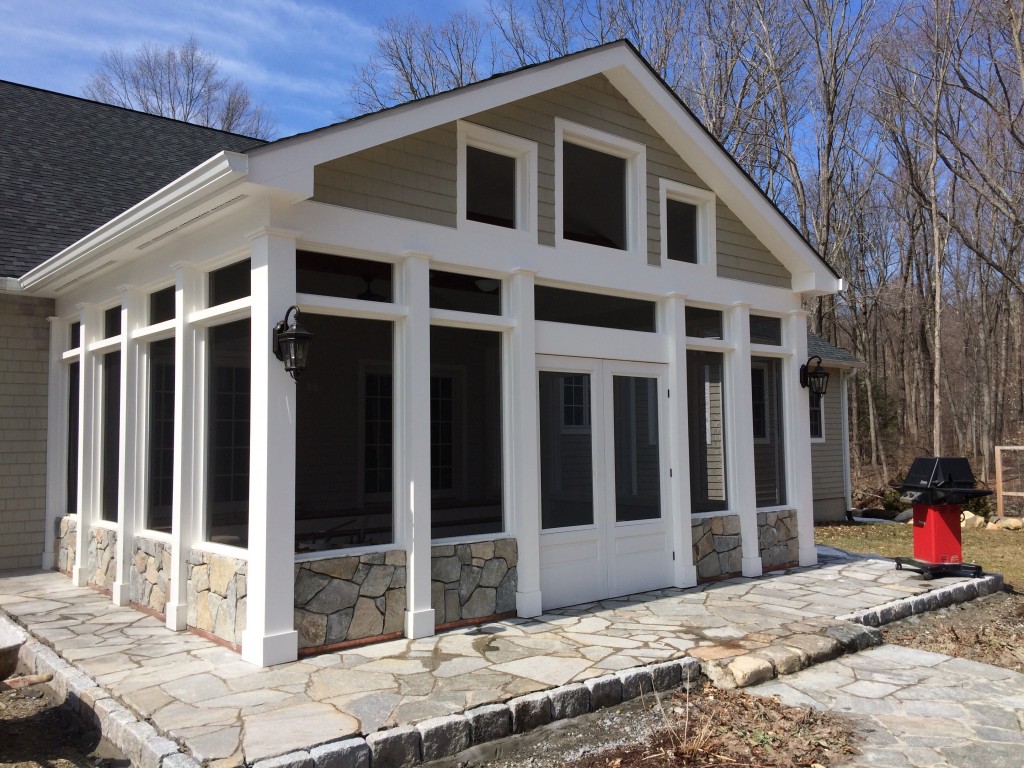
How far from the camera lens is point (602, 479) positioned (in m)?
7.23

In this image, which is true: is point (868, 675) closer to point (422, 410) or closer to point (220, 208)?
point (422, 410)

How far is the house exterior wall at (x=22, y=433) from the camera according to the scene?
8336mm

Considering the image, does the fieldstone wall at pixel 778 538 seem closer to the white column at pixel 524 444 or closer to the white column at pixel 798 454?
the white column at pixel 798 454

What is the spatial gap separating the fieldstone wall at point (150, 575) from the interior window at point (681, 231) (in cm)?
550

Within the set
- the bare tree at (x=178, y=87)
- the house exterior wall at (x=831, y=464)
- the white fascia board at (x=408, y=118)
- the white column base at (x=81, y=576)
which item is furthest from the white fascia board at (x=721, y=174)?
the bare tree at (x=178, y=87)

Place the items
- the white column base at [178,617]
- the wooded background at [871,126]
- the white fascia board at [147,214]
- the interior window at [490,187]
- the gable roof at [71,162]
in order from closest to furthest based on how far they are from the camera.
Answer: the white fascia board at [147,214] → the white column base at [178,617] → the interior window at [490,187] → the gable roof at [71,162] → the wooded background at [871,126]

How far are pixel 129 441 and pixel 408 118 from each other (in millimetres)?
3754

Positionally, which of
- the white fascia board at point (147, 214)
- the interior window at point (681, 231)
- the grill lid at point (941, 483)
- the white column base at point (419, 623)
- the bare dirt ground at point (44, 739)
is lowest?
the bare dirt ground at point (44, 739)

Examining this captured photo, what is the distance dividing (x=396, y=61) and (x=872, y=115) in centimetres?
1266

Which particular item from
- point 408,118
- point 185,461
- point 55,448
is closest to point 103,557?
point 55,448

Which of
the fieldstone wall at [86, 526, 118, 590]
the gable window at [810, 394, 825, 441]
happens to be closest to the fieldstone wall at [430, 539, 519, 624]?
the fieldstone wall at [86, 526, 118, 590]

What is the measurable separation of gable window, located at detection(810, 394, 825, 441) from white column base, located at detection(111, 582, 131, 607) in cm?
1286

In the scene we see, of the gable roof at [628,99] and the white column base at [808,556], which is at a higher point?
the gable roof at [628,99]

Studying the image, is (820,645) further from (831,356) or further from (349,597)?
(831,356)
